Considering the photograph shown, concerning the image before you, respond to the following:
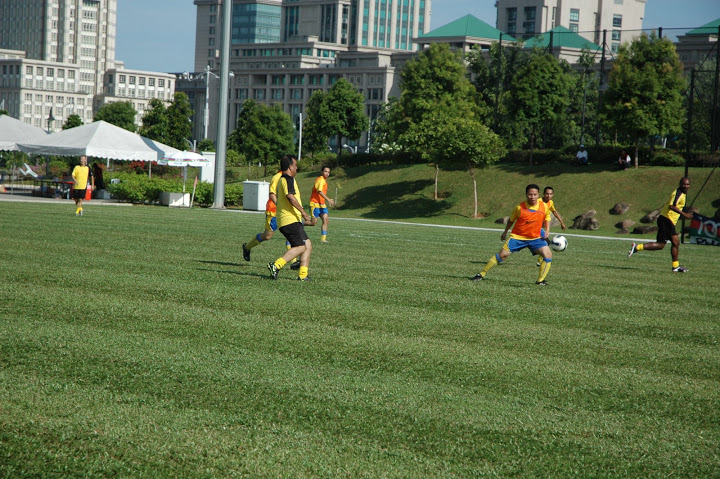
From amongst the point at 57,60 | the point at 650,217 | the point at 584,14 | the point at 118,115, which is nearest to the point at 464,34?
the point at 584,14

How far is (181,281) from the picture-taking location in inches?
457

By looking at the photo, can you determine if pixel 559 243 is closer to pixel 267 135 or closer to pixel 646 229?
pixel 646 229

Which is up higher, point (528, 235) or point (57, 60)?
point (57, 60)

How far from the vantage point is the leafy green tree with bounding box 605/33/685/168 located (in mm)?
45969

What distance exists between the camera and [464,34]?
127m

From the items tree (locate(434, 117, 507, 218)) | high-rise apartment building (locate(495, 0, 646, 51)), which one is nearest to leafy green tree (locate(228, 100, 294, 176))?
tree (locate(434, 117, 507, 218))

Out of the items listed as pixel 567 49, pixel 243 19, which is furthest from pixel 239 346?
pixel 243 19

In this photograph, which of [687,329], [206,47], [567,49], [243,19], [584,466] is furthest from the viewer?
[206,47]

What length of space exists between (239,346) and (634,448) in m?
3.70

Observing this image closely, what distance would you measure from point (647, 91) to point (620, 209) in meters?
7.74

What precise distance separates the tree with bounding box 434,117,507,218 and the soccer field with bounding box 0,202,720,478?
110 feet

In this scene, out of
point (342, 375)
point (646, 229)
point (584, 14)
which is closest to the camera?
point (342, 375)

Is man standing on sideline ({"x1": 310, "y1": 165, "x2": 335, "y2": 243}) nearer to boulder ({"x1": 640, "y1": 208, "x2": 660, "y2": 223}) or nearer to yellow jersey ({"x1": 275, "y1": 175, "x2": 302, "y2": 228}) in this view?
yellow jersey ({"x1": 275, "y1": 175, "x2": 302, "y2": 228})

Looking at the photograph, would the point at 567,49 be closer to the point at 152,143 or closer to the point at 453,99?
the point at 453,99
